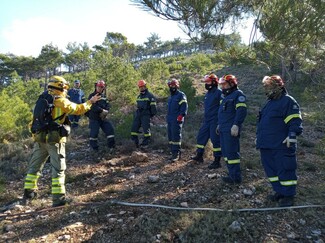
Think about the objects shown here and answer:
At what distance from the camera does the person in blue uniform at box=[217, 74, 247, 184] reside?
4898 millimetres

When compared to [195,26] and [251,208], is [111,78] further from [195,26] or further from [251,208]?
[251,208]

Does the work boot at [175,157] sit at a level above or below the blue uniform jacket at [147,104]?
below

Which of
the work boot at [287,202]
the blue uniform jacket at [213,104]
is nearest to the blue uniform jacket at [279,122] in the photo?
the work boot at [287,202]

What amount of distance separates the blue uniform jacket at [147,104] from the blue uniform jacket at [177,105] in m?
0.88

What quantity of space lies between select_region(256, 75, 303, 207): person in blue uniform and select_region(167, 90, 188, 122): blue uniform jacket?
2392 mm

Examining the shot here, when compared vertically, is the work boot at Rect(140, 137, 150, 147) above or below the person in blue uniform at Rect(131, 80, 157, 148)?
below

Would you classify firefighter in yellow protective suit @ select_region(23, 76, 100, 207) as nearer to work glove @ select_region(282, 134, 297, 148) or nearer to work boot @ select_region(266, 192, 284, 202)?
work glove @ select_region(282, 134, 297, 148)

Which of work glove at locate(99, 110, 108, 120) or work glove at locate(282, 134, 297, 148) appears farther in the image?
work glove at locate(99, 110, 108, 120)

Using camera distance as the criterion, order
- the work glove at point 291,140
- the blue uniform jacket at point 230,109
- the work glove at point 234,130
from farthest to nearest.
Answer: the blue uniform jacket at point 230,109
the work glove at point 234,130
the work glove at point 291,140

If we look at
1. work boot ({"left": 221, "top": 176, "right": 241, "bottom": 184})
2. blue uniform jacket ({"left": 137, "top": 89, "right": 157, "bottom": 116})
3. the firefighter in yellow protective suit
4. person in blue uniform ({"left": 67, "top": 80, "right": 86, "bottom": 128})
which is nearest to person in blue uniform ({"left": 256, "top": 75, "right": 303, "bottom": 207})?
work boot ({"left": 221, "top": 176, "right": 241, "bottom": 184})

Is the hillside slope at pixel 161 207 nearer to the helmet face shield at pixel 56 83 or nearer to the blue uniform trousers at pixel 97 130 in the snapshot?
the blue uniform trousers at pixel 97 130

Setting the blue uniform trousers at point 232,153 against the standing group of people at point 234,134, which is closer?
the standing group of people at point 234,134

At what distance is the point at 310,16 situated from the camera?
427 cm

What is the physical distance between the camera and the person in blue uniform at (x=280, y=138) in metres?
4.08
